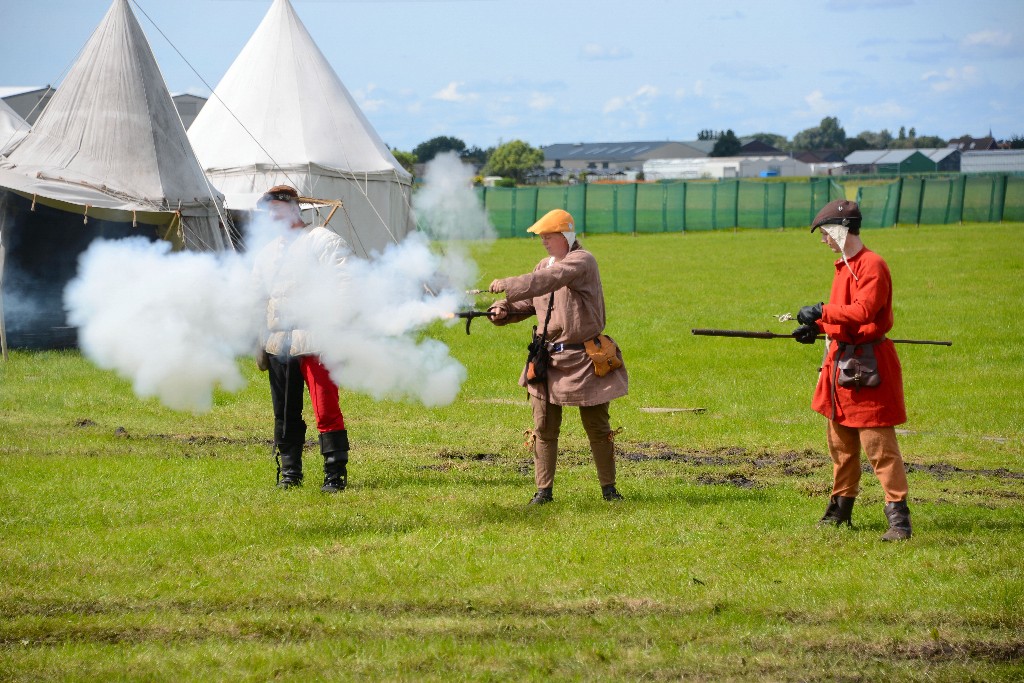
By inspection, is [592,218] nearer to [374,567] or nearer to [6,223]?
[6,223]

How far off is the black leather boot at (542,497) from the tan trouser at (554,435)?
0.09 feet

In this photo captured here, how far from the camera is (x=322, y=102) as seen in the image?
2073 centimetres

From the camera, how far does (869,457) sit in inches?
239

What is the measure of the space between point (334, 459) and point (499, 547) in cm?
189

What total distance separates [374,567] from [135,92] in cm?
1255

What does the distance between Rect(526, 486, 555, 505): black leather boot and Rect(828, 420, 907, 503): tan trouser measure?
1.89 metres

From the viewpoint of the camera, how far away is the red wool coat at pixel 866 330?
6078mm

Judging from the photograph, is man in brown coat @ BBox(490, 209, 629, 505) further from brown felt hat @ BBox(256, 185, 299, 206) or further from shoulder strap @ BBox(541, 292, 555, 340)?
brown felt hat @ BBox(256, 185, 299, 206)

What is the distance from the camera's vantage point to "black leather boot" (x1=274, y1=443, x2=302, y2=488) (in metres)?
7.82

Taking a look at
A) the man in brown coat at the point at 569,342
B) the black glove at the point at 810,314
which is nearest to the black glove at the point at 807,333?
the black glove at the point at 810,314

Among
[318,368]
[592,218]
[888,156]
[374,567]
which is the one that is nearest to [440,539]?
[374,567]

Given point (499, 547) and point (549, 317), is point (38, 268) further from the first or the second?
point (499, 547)

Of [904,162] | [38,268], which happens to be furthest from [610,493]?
[904,162]

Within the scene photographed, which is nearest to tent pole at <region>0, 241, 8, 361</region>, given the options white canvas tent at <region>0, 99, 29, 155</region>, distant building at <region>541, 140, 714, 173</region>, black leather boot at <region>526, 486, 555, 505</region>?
white canvas tent at <region>0, 99, 29, 155</region>
